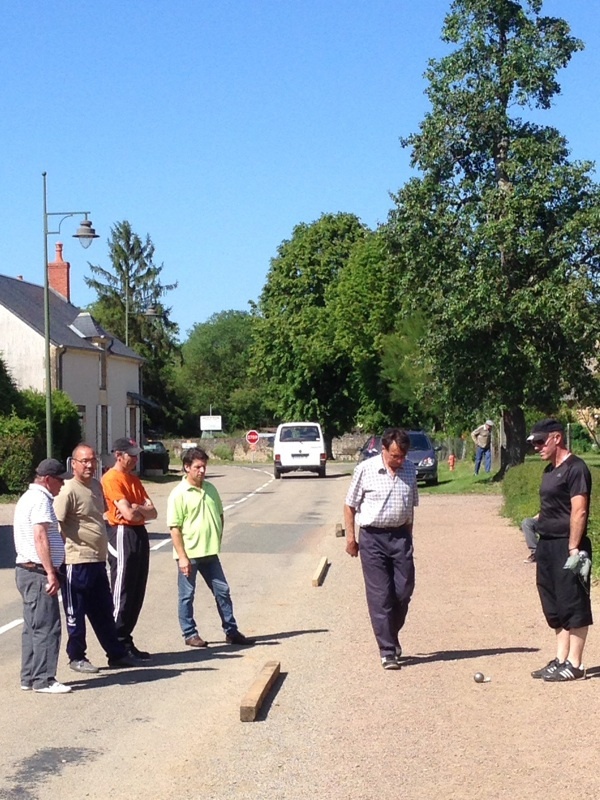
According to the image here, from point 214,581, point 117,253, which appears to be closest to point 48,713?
point 214,581

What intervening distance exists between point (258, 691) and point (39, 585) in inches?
72.1

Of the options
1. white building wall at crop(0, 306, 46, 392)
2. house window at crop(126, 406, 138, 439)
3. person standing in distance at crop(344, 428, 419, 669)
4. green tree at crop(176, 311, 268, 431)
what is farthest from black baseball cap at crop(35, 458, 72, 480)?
green tree at crop(176, 311, 268, 431)

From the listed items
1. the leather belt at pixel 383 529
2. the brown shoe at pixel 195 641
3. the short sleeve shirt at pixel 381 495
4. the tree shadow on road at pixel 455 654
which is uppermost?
the short sleeve shirt at pixel 381 495

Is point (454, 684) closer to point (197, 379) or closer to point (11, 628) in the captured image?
point (11, 628)

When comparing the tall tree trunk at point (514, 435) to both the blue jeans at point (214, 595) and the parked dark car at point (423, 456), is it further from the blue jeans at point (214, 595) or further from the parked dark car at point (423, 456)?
the blue jeans at point (214, 595)

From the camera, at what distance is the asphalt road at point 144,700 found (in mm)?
6379

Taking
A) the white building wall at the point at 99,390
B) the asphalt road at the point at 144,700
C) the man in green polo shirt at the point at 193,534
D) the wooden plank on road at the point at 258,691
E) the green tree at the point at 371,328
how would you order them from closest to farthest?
the asphalt road at the point at 144,700 < the wooden plank on road at the point at 258,691 < the man in green polo shirt at the point at 193,534 < the white building wall at the point at 99,390 < the green tree at the point at 371,328

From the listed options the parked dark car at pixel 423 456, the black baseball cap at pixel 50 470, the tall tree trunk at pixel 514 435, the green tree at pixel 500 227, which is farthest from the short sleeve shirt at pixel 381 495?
the parked dark car at pixel 423 456

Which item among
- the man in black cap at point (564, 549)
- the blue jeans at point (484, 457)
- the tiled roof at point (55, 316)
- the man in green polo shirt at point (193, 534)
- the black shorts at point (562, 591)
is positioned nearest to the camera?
the man in black cap at point (564, 549)

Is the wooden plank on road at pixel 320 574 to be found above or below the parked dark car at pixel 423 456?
below

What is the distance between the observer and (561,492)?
841 cm

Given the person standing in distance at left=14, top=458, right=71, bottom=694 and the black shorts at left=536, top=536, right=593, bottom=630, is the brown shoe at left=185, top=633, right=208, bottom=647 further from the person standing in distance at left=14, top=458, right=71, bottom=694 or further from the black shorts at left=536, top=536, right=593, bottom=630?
the black shorts at left=536, top=536, right=593, bottom=630

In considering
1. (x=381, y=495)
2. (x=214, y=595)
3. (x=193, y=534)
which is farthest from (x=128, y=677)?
(x=381, y=495)

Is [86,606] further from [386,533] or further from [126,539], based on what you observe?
[386,533]
